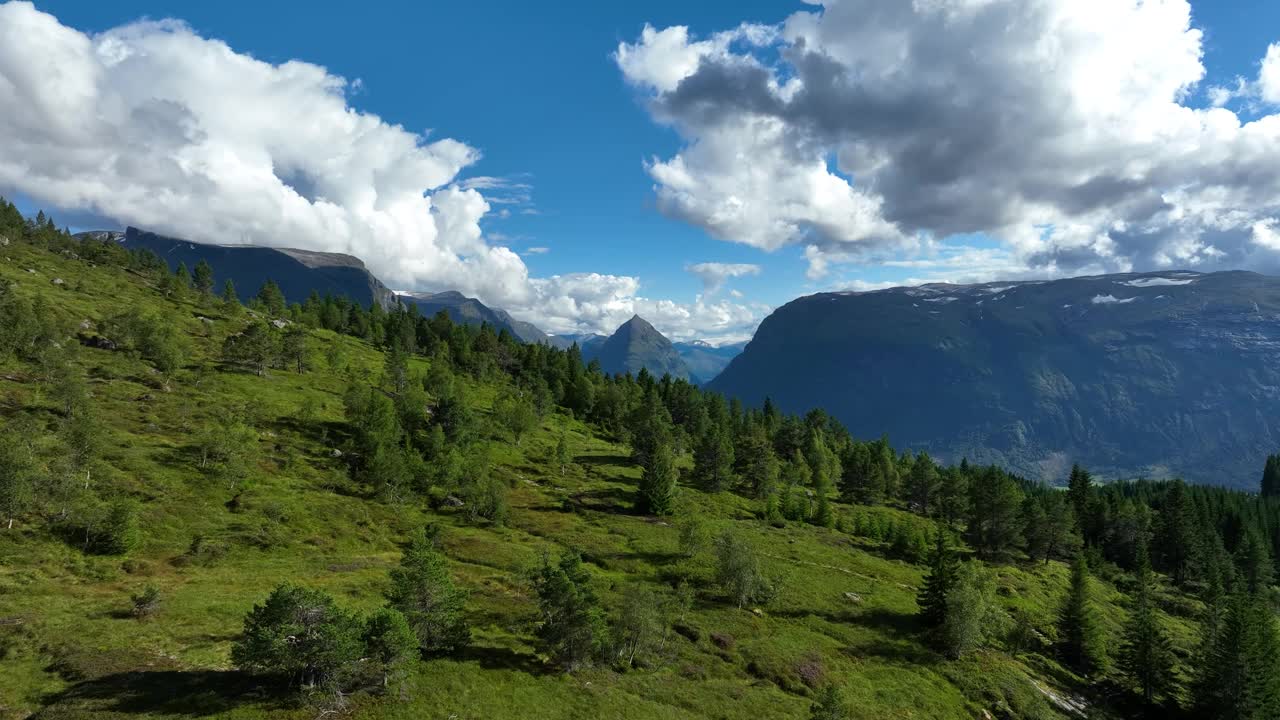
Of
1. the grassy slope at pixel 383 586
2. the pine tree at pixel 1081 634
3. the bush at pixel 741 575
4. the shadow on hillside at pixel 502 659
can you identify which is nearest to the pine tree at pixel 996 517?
the grassy slope at pixel 383 586

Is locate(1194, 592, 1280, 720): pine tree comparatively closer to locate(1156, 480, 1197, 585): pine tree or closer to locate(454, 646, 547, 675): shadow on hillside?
locate(454, 646, 547, 675): shadow on hillside

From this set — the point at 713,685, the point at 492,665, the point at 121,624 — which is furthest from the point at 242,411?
the point at 713,685

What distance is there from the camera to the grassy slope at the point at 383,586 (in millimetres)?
43719

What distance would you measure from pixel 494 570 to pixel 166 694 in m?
43.7

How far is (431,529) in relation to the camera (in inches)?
3634

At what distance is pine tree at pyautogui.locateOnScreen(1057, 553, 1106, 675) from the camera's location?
285 ft

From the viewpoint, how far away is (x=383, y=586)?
220ft

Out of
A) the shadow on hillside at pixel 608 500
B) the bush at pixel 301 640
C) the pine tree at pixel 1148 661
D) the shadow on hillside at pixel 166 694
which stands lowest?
the pine tree at pixel 1148 661

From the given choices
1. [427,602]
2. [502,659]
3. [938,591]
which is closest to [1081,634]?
[938,591]

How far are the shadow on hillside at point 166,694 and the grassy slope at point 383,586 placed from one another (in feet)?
0.47

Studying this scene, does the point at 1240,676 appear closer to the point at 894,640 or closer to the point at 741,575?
the point at 894,640

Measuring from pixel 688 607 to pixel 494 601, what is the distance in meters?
24.4

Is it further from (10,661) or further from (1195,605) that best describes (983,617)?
(10,661)

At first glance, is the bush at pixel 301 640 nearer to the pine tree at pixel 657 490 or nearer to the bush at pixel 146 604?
the bush at pixel 146 604
